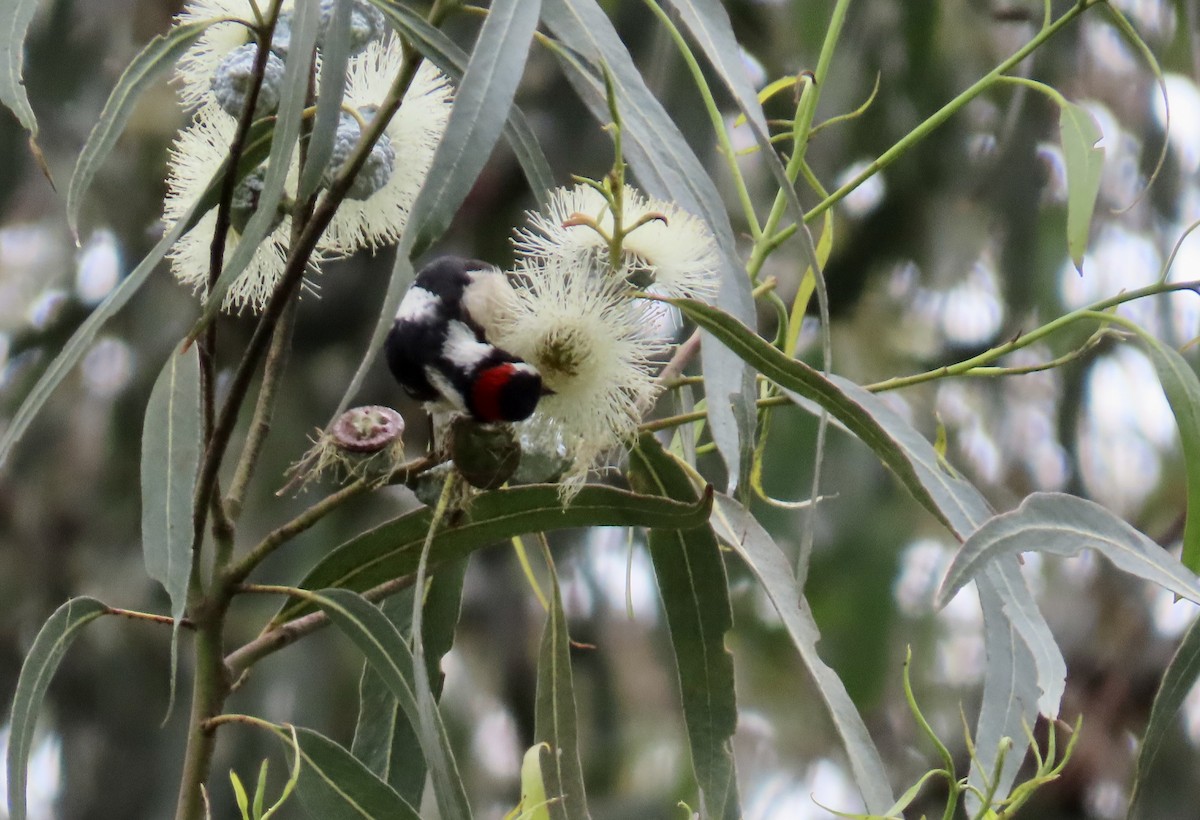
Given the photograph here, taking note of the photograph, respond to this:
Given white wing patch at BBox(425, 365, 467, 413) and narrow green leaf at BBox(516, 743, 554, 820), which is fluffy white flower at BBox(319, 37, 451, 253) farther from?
narrow green leaf at BBox(516, 743, 554, 820)

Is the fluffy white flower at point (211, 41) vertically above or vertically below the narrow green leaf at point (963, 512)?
above

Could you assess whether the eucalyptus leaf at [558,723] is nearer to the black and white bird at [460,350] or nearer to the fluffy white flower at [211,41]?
the black and white bird at [460,350]

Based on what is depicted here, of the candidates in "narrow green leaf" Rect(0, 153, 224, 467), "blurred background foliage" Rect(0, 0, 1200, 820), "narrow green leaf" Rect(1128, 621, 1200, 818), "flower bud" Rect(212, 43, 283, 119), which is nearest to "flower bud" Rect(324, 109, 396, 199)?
"flower bud" Rect(212, 43, 283, 119)

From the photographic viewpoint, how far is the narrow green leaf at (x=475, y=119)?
52 centimetres

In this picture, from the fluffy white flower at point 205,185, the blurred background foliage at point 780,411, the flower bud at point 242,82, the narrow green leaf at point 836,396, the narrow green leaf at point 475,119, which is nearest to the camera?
the narrow green leaf at point 475,119

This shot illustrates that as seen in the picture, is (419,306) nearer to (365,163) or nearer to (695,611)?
(365,163)

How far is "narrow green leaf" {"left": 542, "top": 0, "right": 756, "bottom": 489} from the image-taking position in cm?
60

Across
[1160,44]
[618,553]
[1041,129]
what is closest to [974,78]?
[1041,129]

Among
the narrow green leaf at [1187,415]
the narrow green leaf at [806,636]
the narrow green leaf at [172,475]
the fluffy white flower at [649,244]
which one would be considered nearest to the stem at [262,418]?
the narrow green leaf at [172,475]

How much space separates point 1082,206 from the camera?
29.8 inches

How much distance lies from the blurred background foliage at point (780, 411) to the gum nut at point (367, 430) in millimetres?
1213

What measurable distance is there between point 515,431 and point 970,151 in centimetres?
205

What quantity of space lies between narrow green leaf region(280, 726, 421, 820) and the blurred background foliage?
1279mm

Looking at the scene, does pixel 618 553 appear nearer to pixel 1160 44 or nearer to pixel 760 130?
pixel 1160 44
